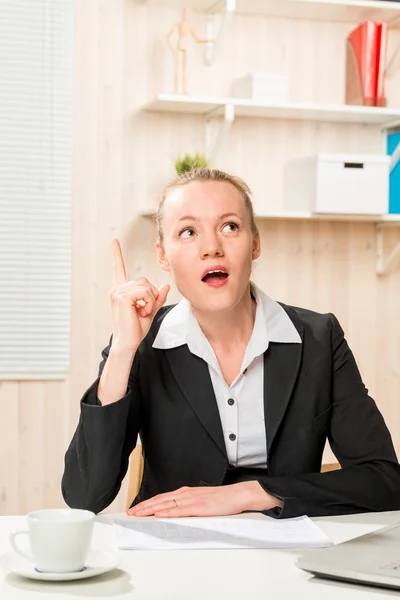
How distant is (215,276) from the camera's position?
5.85ft

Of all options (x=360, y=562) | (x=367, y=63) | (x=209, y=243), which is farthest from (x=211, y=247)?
(x=367, y=63)

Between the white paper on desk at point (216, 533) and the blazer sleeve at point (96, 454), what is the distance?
0.72 feet

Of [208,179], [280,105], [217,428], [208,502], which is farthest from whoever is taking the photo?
[280,105]

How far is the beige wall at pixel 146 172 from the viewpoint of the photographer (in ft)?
9.92

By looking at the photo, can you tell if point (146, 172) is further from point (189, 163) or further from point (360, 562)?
point (360, 562)

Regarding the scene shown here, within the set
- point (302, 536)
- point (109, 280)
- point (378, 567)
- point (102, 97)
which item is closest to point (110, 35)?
point (102, 97)

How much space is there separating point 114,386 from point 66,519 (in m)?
0.59

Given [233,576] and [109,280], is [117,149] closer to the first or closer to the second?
[109,280]

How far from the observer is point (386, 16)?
322cm

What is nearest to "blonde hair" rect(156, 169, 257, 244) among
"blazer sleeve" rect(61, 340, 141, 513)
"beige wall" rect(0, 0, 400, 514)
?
"blazer sleeve" rect(61, 340, 141, 513)

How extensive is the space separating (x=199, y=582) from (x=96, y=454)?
0.59 metres

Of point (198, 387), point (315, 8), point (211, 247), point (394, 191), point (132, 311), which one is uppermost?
point (315, 8)

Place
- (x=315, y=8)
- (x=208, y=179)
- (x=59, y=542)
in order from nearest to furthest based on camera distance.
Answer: (x=59, y=542) → (x=208, y=179) → (x=315, y=8)

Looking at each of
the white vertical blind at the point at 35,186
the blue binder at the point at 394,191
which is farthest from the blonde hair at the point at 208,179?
the blue binder at the point at 394,191
